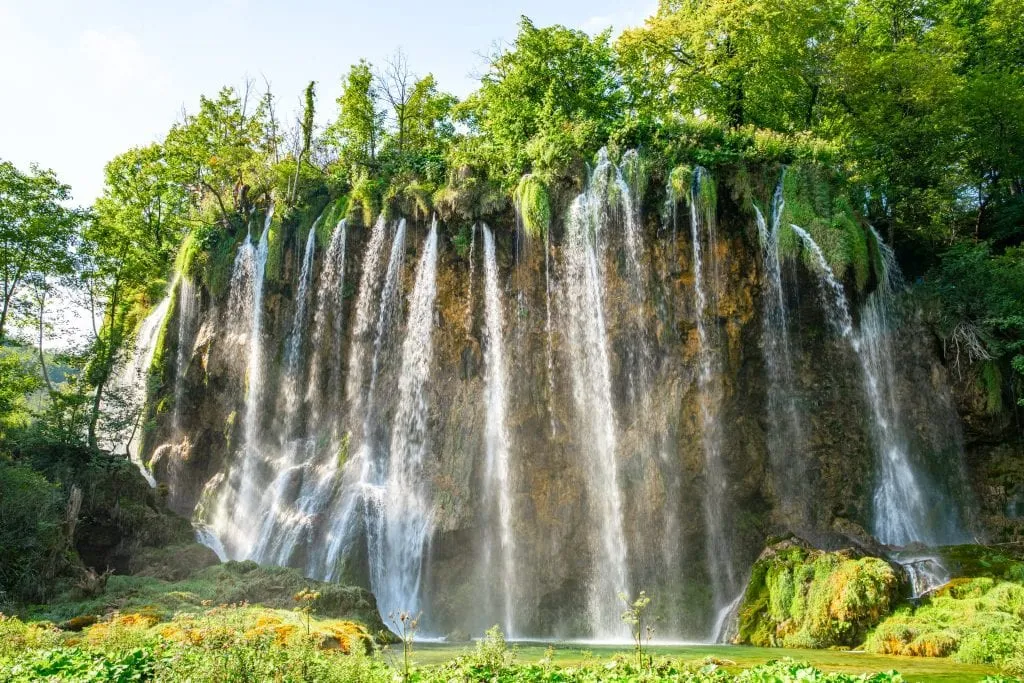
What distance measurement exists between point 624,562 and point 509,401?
18.6 feet

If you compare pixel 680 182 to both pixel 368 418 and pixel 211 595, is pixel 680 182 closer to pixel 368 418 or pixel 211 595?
pixel 368 418

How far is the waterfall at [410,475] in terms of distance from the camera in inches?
813

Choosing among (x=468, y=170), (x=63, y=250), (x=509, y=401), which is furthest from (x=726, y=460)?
(x=63, y=250)

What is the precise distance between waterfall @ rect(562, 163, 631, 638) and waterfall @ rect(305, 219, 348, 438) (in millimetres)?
8811

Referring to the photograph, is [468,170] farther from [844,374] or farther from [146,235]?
[146,235]

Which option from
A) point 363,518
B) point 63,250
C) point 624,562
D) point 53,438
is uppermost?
point 63,250

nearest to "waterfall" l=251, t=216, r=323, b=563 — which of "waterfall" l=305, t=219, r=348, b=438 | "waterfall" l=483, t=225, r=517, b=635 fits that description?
"waterfall" l=305, t=219, r=348, b=438

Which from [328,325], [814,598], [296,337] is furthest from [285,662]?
[296,337]

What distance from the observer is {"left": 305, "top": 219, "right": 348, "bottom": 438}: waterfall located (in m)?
26.1

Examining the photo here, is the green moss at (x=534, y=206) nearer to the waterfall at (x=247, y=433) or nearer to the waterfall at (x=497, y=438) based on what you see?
the waterfall at (x=497, y=438)

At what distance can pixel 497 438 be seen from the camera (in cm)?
2205

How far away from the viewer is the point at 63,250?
2395 centimetres

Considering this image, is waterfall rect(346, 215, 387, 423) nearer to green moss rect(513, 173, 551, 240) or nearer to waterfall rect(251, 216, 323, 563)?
waterfall rect(251, 216, 323, 563)

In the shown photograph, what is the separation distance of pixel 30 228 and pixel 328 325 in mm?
9531
